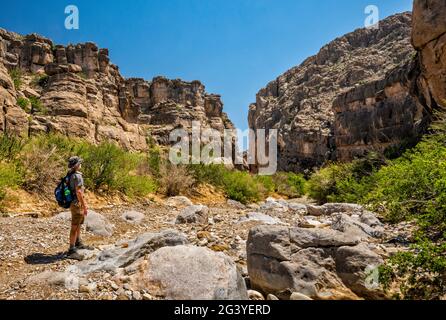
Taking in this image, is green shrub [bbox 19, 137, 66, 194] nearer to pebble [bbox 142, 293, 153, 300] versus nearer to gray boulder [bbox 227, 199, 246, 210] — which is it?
pebble [bbox 142, 293, 153, 300]

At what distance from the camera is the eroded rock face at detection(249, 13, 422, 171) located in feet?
90.9

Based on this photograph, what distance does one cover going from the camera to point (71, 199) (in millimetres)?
4629

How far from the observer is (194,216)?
7.17 meters

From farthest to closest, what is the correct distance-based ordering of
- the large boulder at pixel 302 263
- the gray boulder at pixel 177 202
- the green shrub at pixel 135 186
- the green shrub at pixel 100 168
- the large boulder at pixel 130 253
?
the gray boulder at pixel 177 202
the green shrub at pixel 135 186
the green shrub at pixel 100 168
the large boulder at pixel 130 253
the large boulder at pixel 302 263

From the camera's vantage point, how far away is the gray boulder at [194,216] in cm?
713

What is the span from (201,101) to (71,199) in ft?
155

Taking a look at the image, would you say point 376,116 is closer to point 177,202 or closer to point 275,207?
point 275,207

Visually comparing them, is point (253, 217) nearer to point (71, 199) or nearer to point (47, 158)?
point (71, 199)

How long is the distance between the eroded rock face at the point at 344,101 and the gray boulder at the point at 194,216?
18501mm

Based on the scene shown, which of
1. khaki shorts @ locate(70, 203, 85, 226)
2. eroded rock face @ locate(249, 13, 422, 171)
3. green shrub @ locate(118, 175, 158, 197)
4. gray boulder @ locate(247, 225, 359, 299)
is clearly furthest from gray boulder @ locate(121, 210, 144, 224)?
eroded rock face @ locate(249, 13, 422, 171)

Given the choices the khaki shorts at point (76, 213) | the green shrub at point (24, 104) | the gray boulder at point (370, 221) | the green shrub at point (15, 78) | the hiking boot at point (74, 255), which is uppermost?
the green shrub at point (15, 78)

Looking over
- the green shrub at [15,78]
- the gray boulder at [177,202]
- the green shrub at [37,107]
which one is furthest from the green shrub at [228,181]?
the green shrub at [15,78]

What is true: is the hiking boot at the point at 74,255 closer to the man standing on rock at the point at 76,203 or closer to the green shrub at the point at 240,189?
the man standing on rock at the point at 76,203
